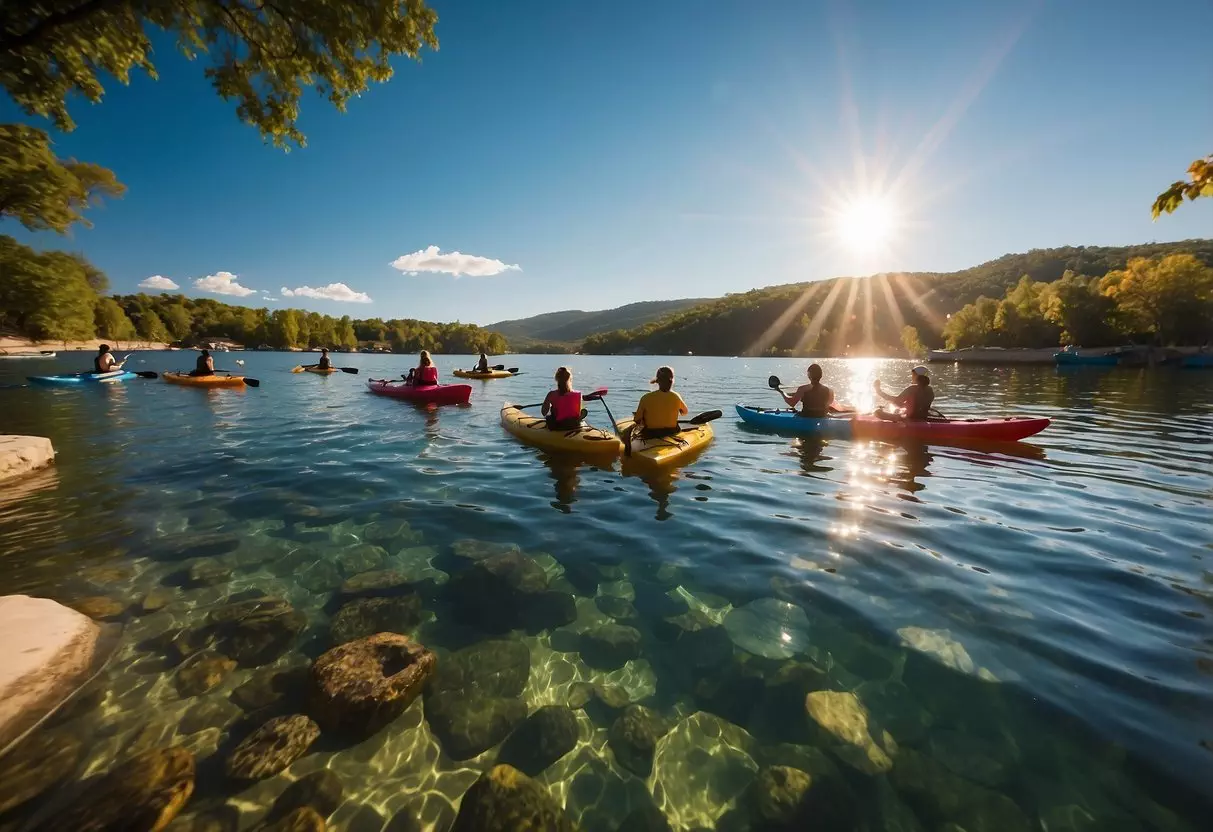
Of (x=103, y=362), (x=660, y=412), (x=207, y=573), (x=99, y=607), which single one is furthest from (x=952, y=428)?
(x=103, y=362)

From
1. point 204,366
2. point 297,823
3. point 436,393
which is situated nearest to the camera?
point 297,823

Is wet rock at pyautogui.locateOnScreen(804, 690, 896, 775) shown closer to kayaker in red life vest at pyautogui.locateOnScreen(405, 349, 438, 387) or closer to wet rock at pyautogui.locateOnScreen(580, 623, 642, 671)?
wet rock at pyautogui.locateOnScreen(580, 623, 642, 671)

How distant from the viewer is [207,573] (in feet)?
19.5

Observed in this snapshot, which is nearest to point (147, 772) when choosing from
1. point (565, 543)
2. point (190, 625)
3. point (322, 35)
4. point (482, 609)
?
point (190, 625)

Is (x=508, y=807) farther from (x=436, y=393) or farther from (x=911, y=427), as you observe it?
(x=436, y=393)

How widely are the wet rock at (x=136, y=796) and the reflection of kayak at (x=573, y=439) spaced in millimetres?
8946

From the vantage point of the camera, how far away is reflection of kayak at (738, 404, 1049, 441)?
1308 centimetres

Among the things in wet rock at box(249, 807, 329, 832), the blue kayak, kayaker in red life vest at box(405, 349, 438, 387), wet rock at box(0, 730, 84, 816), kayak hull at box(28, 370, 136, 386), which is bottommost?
the blue kayak

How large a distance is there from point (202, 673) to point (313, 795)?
2.04 m

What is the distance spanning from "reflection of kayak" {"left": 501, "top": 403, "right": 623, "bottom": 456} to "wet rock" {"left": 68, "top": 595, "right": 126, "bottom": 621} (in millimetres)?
8268

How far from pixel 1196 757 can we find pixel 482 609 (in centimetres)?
577

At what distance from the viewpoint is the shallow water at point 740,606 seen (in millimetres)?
3213

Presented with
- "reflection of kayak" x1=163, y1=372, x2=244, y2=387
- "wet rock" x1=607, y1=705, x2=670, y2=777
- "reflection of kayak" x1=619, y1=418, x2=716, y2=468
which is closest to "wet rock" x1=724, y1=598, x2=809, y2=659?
"wet rock" x1=607, y1=705, x2=670, y2=777

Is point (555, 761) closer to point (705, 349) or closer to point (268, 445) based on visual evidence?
point (268, 445)
